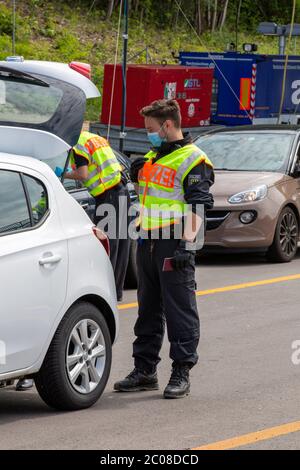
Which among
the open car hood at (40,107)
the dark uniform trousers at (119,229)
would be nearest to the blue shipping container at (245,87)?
the dark uniform trousers at (119,229)

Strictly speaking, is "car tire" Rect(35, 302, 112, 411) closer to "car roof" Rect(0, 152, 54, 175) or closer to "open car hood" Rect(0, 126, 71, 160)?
"car roof" Rect(0, 152, 54, 175)

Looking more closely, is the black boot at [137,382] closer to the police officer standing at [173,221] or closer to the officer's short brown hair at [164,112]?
the police officer standing at [173,221]

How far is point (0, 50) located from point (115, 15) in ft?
25.0

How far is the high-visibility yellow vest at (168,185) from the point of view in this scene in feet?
24.6

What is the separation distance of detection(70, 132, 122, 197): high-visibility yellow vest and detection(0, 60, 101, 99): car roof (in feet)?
7.34

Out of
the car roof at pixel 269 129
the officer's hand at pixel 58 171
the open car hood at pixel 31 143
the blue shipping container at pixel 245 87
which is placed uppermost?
the open car hood at pixel 31 143

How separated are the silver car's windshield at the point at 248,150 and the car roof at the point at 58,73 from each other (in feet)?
20.8

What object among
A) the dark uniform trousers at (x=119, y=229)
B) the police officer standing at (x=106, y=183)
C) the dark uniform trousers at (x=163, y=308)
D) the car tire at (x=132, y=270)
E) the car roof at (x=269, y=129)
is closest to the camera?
the dark uniform trousers at (x=163, y=308)

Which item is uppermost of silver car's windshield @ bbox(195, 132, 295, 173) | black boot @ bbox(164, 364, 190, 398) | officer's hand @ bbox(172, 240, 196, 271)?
officer's hand @ bbox(172, 240, 196, 271)

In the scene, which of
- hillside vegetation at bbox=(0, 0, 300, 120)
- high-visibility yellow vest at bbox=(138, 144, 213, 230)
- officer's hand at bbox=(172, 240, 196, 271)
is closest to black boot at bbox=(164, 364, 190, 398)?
officer's hand at bbox=(172, 240, 196, 271)

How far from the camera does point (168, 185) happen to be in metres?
7.54

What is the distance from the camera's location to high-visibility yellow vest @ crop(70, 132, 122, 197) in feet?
34.3

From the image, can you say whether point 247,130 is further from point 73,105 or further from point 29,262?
point 29,262

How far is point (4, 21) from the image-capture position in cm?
2980
